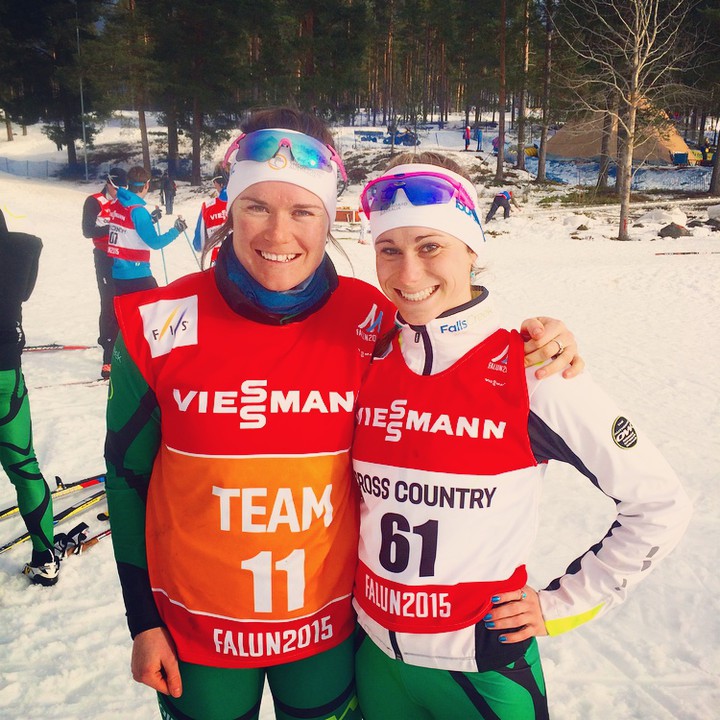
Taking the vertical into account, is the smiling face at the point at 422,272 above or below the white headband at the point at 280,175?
below

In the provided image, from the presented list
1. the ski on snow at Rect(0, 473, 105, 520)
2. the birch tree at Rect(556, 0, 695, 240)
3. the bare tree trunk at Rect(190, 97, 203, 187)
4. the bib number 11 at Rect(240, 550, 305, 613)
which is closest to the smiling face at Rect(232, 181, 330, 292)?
the bib number 11 at Rect(240, 550, 305, 613)

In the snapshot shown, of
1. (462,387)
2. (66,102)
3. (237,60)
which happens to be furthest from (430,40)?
(462,387)

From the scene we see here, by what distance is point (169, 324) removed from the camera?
5.83ft

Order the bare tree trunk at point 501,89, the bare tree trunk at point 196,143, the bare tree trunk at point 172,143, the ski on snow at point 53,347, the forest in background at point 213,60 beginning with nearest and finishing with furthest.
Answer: the ski on snow at point 53,347, the bare tree trunk at point 501,89, the forest in background at point 213,60, the bare tree trunk at point 196,143, the bare tree trunk at point 172,143

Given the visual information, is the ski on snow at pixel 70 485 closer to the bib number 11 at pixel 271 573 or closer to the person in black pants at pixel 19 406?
the person in black pants at pixel 19 406

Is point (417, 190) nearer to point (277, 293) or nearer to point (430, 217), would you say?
point (430, 217)

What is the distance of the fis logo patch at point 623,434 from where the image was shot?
153cm

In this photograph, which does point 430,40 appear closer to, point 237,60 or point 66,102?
point 237,60

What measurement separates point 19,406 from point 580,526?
3791mm

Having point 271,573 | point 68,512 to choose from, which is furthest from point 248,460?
point 68,512

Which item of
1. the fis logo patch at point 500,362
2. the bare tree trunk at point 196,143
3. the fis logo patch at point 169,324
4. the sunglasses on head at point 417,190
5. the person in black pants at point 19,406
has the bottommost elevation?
the person in black pants at point 19,406

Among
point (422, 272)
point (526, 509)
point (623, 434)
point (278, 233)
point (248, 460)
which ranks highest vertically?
point (278, 233)

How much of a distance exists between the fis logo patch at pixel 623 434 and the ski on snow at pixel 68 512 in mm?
3854

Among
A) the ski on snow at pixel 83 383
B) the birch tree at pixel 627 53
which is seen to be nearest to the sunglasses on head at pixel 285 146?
the ski on snow at pixel 83 383
